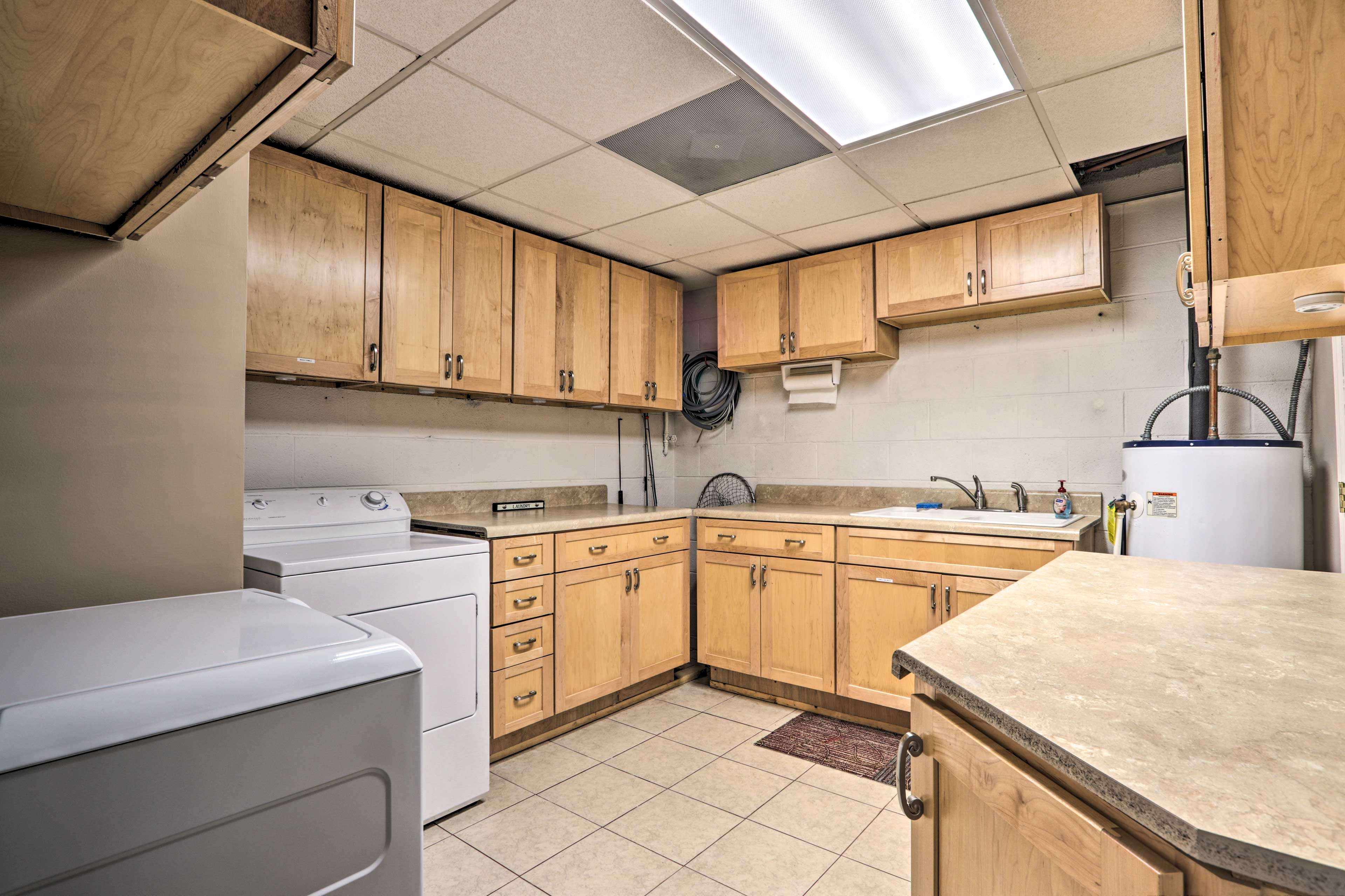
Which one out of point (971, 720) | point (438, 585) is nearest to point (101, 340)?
point (438, 585)

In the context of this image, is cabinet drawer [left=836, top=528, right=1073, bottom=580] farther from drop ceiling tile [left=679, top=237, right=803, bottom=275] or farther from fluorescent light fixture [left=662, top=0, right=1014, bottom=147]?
fluorescent light fixture [left=662, top=0, right=1014, bottom=147]

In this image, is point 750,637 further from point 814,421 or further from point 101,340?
point 101,340

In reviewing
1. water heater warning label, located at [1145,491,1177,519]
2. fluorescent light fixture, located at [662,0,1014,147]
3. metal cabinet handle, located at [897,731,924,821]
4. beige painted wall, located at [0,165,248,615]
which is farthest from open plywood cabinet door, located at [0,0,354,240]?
water heater warning label, located at [1145,491,1177,519]

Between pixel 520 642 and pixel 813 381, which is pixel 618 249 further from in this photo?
pixel 520 642

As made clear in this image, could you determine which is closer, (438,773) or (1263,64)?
(1263,64)

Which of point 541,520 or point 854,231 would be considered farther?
point 854,231

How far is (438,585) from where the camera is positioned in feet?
7.45

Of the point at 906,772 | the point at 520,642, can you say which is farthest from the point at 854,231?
the point at 906,772

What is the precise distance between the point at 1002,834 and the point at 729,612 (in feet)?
8.71

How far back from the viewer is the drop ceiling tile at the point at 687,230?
298cm

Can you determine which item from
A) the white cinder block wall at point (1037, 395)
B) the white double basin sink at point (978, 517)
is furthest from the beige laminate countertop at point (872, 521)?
the white cinder block wall at point (1037, 395)

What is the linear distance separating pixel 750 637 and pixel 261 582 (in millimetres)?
2190

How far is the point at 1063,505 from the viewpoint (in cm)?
291

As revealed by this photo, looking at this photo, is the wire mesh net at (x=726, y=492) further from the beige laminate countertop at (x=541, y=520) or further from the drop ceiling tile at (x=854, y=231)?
the drop ceiling tile at (x=854, y=231)
